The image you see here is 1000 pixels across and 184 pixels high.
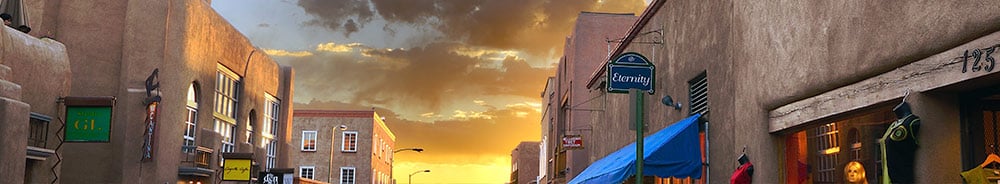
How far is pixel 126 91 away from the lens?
2250cm

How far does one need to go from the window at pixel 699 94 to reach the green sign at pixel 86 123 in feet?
35.1

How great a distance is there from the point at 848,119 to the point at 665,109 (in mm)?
7567

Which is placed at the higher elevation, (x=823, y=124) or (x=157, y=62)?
(x=157, y=62)

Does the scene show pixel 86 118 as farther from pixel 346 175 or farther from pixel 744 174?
pixel 346 175

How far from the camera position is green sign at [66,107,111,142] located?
17109 mm

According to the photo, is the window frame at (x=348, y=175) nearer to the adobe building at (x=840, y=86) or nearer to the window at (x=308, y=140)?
the window at (x=308, y=140)

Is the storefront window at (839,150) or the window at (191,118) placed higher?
the window at (191,118)

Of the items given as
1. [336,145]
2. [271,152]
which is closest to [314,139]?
[336,145]

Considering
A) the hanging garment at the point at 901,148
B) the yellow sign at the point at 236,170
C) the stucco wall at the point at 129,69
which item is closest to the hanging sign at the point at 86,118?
the stucco wall at the point at 129,69

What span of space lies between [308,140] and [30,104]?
43892 mm

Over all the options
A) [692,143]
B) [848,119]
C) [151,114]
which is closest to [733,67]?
[692,143]

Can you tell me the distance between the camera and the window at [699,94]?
595 inches

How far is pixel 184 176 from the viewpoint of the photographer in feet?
83.4

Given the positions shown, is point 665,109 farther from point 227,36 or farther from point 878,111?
point 227,36
